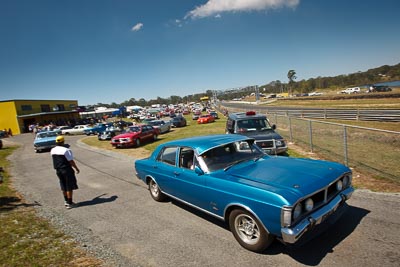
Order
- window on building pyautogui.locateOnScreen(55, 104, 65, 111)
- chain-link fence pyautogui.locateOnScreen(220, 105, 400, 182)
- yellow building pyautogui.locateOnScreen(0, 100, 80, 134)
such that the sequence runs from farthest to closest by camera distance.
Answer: window on building pyautogui.locateOnScreen(55, 104, 65, 111)
yellow building pyautogui.locateOnScreen(0, 100, 80, 134)
chain-link fence pyautogui.locateOnScreen(220, 105, 400, 182)

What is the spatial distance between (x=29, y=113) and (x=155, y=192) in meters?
54.2

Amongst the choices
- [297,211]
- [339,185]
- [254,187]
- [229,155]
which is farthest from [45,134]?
[339,185]

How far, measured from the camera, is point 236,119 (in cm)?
1065

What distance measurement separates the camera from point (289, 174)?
146 inches

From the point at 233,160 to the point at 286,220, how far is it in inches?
67.0

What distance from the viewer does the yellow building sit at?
→ 44.8 metres

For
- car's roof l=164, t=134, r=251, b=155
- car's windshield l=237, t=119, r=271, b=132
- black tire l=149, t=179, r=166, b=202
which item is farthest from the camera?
car's windshield l=237, t=119, r=271, b=132

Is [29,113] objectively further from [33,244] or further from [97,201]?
[33,244]

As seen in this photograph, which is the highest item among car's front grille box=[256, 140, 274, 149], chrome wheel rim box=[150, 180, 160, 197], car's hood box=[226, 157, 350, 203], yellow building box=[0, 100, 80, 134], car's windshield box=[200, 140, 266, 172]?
yellow building box=[0, 100, 80, 134]

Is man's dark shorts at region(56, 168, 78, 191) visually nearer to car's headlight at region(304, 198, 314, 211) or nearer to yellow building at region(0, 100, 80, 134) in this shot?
car's headlight at region(304, 198, 314, 211)

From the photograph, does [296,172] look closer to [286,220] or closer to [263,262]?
[286,220]

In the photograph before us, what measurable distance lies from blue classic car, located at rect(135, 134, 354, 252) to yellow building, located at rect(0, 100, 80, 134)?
5214cm

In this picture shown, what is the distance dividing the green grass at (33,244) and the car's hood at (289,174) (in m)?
2.77

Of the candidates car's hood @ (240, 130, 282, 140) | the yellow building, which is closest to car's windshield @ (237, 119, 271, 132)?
car's hood @ (240, 130, 282, 140)
